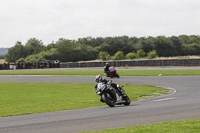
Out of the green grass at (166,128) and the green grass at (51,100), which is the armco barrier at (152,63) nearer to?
the green grass at (51,100)

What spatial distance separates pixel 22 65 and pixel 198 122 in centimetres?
7600

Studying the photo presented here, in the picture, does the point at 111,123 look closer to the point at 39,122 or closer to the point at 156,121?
the point at 156,121

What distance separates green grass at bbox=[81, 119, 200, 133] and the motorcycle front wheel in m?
5.85

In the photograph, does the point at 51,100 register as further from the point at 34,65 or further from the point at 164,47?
the point at 164,47

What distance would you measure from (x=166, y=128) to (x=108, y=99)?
22.3 feet

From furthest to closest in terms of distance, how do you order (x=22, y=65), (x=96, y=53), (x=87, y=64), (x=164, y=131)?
(x=96, y=53) → (x=22, y=65) → (x=87, y=64) → (x=164, y=131)

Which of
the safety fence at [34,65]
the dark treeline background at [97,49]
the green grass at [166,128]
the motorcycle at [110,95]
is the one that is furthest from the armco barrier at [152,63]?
the green grass at [166,128]

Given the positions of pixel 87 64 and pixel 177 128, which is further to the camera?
pixel 87 64

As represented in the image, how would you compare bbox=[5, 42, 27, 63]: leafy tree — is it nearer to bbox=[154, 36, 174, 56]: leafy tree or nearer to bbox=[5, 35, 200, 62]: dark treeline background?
bbox=[5, 35, 200, 62]: dark treeline background

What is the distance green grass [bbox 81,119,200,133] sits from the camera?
9320 mm

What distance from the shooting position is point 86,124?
1098cm

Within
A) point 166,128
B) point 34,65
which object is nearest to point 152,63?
point 34,65

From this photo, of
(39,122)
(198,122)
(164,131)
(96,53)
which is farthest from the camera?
(96,53)

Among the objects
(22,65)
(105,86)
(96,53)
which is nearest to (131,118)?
(105,86)
